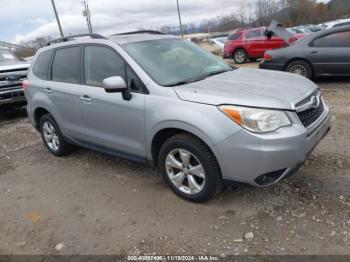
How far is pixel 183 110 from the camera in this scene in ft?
11.0

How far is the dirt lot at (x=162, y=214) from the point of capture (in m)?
3.08

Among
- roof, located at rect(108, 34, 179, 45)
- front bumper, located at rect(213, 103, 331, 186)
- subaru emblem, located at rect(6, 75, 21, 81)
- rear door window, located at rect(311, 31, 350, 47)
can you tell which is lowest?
front bumper, located at rect(213, 103, 331, 186)

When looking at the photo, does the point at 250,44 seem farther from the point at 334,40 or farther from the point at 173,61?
the point at 173,61

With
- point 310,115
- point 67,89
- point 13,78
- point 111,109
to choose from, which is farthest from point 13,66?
point 310,115

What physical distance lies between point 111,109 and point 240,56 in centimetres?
1335

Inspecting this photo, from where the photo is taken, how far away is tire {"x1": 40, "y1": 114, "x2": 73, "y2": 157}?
528 centimetres

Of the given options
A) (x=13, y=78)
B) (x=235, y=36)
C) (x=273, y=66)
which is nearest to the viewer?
(x=13, y=78)

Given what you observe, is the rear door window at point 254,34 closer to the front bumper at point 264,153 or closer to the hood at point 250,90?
the hood at point 250,90

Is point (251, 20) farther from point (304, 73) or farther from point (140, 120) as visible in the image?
point (140, 120)

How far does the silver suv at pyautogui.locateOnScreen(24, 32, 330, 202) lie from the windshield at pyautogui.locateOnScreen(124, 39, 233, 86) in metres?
0.01

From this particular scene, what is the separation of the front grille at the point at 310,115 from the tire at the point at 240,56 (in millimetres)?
13063

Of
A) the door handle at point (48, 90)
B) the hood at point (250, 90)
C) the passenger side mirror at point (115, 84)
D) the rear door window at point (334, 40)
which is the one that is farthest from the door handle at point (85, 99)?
the rear door window at point (334, 40)

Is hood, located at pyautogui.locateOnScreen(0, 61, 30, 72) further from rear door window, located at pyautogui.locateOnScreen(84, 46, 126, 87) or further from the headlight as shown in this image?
the headlight

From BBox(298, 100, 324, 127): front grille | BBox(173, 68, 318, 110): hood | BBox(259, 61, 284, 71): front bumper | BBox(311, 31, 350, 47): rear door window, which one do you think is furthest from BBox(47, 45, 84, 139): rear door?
BBox(311, 31, 350, 47): rear door window
